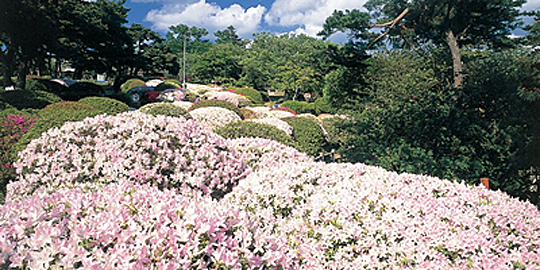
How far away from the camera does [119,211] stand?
1814 mm

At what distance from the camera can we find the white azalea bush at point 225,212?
1.62 m

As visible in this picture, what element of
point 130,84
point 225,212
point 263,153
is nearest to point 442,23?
point 263,153

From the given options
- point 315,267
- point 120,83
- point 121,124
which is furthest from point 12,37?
point 120,83

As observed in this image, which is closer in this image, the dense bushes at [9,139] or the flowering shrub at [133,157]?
the flowering shrub at [133,157]

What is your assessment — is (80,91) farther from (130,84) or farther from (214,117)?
(214,117)

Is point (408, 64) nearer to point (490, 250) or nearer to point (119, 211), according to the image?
point (490, 250)

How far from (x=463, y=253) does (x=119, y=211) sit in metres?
2.12

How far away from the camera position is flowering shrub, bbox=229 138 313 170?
4.00m

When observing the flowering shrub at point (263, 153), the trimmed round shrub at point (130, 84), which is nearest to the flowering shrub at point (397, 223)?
the flowering shrub at point (263, 153)

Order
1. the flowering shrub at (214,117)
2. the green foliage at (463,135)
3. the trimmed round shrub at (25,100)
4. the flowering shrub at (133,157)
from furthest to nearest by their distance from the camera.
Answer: the trimmed round shrub at (25,100) < the flowering shrub at (214,117) < the green foliage at (463,135) < the flowering shrub at (133,157)

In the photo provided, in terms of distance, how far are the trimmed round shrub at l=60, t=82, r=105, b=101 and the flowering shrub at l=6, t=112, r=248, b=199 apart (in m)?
23.4

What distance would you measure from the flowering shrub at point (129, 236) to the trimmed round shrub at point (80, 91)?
2559cm

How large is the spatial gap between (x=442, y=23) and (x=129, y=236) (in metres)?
11.7

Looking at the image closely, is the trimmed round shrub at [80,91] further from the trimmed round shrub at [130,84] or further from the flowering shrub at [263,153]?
the flowering shrub at [263,153]
